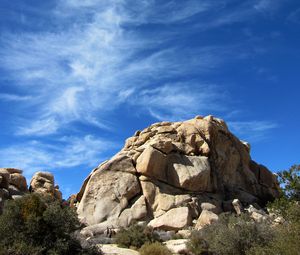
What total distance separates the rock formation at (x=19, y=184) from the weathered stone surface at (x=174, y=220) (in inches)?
512

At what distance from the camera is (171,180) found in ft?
147

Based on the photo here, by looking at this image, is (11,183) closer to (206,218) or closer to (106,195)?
(106,195)

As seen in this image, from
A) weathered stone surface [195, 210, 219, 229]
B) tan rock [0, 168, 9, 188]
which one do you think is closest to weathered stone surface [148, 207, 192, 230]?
weathered stone surface [195, 210, 219, 229]

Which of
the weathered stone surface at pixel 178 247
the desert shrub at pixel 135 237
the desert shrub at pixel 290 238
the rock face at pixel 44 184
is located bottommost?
the desert shrub at pixel 290 238

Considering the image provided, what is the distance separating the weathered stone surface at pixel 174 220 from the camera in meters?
37.5

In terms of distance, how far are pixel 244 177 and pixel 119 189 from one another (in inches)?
699

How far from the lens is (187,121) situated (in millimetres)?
52781

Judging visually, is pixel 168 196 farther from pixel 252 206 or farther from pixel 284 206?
pixel 284 206

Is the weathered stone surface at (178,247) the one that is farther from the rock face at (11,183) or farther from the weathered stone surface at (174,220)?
the rock face at (11,183)

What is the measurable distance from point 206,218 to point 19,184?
19.8 metres

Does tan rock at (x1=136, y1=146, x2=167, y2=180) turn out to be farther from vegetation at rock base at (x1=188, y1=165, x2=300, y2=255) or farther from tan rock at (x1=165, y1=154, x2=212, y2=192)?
vegetation at rock base at (x1=188, y1=165, x2=300, y2=255)

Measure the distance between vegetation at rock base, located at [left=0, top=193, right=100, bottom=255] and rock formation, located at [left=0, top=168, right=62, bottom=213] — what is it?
15.2m

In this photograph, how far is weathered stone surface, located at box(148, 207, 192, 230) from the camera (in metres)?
37.5

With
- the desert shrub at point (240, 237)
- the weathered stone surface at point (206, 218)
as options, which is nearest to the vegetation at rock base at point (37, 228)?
the desert shrub at point (240, 237)
